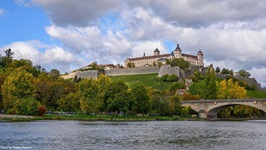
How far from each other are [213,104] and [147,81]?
72477 mm

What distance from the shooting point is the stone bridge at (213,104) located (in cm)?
8431

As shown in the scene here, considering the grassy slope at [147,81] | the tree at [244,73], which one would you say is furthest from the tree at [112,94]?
the tree at [244,73]

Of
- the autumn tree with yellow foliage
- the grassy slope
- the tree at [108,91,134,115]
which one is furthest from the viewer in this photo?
the grassy slope

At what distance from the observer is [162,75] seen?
16638 centimetres

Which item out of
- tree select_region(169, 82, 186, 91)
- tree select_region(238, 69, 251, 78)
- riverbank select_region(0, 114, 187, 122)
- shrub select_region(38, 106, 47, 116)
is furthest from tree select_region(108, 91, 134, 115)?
tree select_region(238, 69, 251, 78)

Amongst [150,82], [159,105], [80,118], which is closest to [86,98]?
[80,118]

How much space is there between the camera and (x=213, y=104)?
92.1 meters

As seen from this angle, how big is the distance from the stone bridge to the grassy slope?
49.8m

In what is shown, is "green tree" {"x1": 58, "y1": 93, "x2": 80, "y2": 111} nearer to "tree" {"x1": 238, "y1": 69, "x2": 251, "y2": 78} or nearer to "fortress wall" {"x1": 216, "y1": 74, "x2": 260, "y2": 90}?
"fortress wall" {"x1": 216, "y1": 74, "x2": 260, "y2": 90}

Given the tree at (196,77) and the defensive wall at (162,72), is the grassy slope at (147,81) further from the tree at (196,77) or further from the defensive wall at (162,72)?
the tree at (196,77)

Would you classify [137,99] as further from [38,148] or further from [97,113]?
[38,148]

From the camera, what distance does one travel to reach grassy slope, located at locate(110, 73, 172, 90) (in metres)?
151

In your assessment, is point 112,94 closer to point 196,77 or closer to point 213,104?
point 213,104

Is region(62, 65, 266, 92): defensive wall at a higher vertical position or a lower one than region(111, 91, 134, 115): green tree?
higher
